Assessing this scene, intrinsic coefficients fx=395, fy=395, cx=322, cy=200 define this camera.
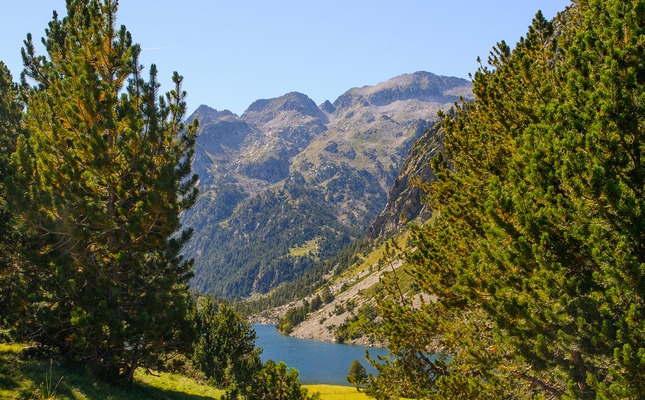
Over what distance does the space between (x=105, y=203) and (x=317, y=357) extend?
126203mm

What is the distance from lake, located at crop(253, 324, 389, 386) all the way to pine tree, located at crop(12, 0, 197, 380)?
6916 centimetres

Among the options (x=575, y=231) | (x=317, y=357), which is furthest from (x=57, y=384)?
(x=317, y=357)

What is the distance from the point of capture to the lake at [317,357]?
97250mm

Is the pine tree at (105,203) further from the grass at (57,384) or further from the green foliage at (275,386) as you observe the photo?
the green foliage at (275,386)

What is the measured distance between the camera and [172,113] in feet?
57.8

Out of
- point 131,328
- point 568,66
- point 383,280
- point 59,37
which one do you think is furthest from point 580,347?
point 59,37

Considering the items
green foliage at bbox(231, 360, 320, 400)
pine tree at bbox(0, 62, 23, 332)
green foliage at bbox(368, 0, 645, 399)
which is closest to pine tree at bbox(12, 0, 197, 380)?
pine tree at bbox(0, 62, 23, 332)

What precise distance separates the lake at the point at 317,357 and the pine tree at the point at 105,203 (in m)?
69.2

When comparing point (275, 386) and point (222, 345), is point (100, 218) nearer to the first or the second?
point (275, 386)

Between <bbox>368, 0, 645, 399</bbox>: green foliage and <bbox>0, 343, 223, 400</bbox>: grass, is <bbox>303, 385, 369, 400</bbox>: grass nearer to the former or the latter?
<bbox>0, 343, 223, 400</bbox>: grass

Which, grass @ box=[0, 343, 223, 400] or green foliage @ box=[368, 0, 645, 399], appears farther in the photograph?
grass @ box=[0, 343, 223, 400]

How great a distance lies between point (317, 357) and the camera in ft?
427

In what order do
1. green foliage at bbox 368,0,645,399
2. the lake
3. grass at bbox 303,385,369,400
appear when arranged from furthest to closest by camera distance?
1. the lake
2. grass at bbox 303,385,369,400
3. green foliage at bbox 368,0,645,399

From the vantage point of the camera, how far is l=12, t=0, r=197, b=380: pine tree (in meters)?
14.2
